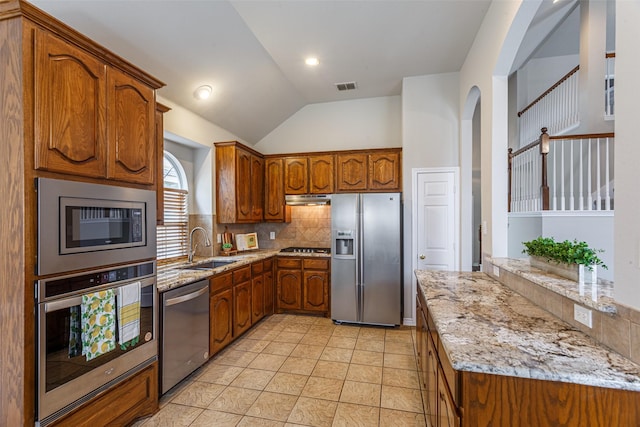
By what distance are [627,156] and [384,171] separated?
125 inches

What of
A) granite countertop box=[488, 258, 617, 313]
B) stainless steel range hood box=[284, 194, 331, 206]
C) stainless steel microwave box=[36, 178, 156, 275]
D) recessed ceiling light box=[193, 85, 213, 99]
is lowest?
granite countertop box=[488, 258, 617, 313]

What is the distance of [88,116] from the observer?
1679 millimetres

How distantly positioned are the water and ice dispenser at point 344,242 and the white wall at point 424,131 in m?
0.74

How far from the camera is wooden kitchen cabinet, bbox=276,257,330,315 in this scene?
4219mm

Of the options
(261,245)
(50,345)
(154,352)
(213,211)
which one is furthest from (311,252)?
(50,345)

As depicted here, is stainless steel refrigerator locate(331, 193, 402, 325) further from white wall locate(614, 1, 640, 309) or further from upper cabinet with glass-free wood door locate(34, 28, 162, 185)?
white wall locate(614, 1, 640, 309)

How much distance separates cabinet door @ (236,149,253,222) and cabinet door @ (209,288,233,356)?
125 centimetres

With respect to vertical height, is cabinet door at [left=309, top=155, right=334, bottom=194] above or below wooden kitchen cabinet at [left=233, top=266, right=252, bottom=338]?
above

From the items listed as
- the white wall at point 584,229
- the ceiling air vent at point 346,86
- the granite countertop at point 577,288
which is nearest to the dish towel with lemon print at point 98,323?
the granite countertop at point 577,288

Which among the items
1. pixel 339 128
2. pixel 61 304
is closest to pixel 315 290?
pixel 339 128

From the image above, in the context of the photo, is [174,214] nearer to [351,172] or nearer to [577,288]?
[351,172]

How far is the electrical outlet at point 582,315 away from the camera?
131 centimetres

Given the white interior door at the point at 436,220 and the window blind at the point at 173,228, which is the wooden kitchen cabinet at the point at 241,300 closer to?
the window blind at the point at 173,228

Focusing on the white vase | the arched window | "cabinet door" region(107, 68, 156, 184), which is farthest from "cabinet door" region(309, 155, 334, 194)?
the white vase
